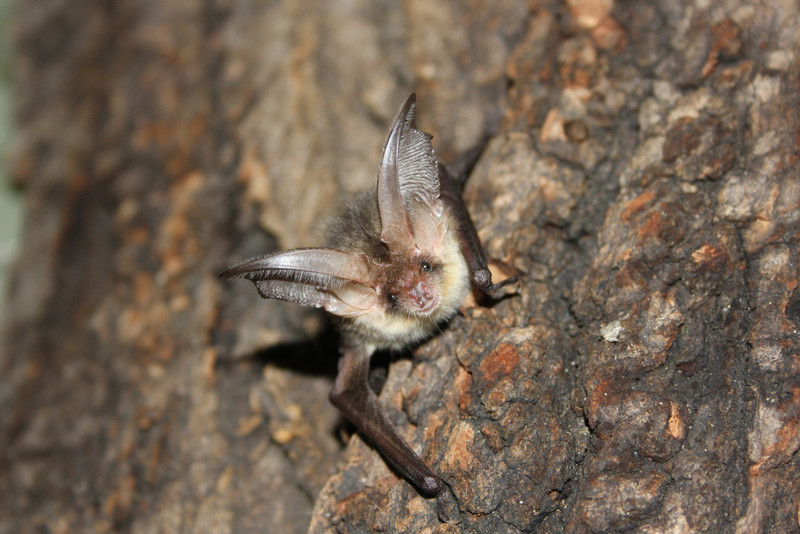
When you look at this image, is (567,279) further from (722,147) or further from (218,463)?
(218,463)

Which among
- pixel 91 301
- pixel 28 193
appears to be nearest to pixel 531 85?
pixel 91 301

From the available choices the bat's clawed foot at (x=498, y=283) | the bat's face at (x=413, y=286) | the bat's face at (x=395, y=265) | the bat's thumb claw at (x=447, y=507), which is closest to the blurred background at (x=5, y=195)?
the bat's face at (x=395, y=265)

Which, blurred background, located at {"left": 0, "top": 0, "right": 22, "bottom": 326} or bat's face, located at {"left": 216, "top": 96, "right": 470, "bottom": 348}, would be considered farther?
blurred background, located at {"left": 0, "top": 0, "right": 22, "bottom": 326}

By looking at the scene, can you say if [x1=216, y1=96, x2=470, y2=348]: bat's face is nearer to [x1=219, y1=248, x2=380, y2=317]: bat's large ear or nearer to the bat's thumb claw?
[x1=219, y1=248, x2=380, y2=317]: bat's large ear

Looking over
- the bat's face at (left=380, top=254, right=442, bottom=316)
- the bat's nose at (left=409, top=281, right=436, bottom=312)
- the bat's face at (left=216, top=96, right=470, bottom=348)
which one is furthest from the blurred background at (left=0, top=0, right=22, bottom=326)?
the bat's nose at (left=409, top=281, right=436, bottom=312)

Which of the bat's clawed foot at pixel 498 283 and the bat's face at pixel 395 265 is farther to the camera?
the bat's clawed foot at pixel 498 283

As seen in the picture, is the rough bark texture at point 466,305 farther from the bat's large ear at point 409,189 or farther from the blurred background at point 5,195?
the blurred background at point 5,195
